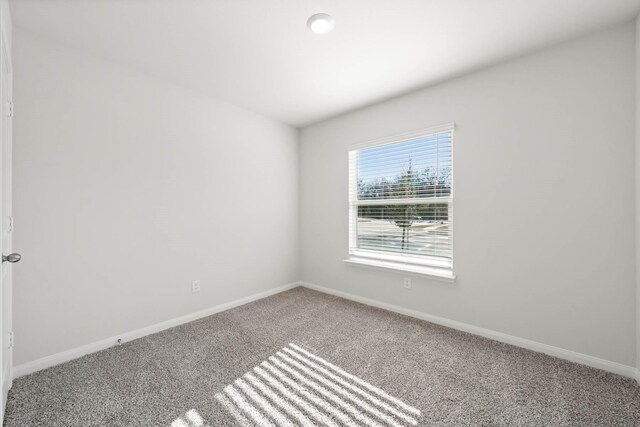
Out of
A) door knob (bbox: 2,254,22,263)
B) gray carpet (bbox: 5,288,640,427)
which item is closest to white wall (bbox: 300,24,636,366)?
gray carpet (bbox: 5,288,640,427)

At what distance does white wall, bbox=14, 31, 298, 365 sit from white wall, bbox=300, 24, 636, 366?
2.04 meters

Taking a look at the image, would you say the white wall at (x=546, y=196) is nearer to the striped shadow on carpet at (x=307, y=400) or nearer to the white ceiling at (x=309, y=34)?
the white ceiling at (x=309, y=34)

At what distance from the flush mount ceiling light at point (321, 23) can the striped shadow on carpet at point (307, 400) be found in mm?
2421

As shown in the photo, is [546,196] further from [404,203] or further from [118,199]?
[118,199]

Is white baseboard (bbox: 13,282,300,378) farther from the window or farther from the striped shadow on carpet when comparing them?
the window

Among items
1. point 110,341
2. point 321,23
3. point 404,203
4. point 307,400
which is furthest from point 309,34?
point 110,341

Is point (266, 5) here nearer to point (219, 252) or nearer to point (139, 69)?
point (139, 69)

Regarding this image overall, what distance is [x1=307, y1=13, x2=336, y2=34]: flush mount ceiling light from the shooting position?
188cm

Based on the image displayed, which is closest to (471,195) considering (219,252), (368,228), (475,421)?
(368,228)

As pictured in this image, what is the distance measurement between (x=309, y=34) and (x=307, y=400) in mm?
2466

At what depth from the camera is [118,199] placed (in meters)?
2.41

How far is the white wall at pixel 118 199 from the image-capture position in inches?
79.4

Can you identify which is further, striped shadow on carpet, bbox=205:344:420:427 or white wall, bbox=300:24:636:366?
white wall, bbox=300:24:636:366

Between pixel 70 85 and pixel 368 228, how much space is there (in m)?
3.08
